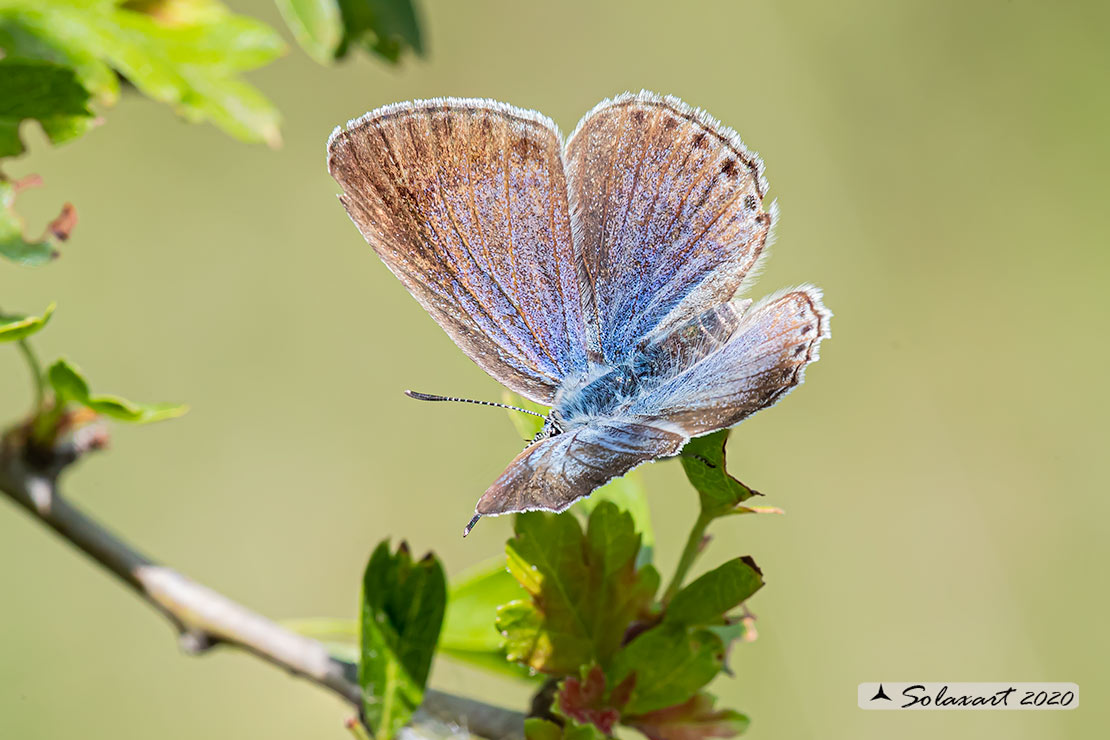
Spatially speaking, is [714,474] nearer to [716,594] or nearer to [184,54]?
[716,594]

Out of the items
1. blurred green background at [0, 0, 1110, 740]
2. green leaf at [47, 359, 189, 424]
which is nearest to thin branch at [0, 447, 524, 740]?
green leaf at [47, 359, 189, 424]

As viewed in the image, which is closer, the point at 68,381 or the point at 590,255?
the point at 68,381

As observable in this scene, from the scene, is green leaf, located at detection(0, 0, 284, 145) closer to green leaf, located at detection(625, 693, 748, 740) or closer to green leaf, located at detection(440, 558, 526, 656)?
green leaf, located at detection(440, 558, 526, 656)

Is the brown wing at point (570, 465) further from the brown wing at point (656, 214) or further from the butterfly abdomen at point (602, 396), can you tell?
the brown wing at point (656, 214)

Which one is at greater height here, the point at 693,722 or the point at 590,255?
the point at 590,255

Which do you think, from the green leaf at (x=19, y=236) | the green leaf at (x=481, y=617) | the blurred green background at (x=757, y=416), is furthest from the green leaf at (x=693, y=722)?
the blurred green background at (x=757, y=416)

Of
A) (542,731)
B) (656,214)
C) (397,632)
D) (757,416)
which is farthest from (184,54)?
(757,416)

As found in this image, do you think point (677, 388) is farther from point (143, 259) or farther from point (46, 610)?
point (143, 259)
